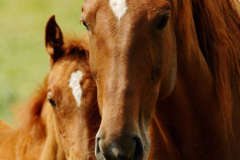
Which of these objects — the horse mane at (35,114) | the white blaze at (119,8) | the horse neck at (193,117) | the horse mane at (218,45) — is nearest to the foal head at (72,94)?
the horse mane at (35,114)

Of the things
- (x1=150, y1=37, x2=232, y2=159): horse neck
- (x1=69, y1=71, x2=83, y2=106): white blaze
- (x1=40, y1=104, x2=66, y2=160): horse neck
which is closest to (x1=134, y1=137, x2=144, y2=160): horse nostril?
(x1=150, y1=37, x2=232, y2=159): horse neck

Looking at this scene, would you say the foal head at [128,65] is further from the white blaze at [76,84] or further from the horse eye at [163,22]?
the white blaze at [76,84]

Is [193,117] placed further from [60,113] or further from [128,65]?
[60,113]

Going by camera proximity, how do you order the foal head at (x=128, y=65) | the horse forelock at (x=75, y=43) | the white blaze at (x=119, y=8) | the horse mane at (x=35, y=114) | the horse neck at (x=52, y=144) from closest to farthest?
1. the foal head at (x=128, y=65)
2. the white blaze at (x=119, y=8)
3. the horse forelock at (x=75, y=43)
4. the horse neck at (x=52, y=144)
5. the horse mane at (x=35, y=114)

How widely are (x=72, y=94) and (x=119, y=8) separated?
184 cm

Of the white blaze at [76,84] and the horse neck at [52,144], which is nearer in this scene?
the white blaze at [76,84]

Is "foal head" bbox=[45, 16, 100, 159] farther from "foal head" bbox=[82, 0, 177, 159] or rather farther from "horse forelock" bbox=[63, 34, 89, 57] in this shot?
"foal head" bbox=[82, 0, 177, 159]

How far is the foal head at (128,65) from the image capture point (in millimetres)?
2955

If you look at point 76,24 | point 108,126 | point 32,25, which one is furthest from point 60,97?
point 32,25

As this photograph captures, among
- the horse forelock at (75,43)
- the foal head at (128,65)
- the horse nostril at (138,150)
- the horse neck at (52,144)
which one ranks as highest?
the foal head at (128,65)

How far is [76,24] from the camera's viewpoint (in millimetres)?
14789

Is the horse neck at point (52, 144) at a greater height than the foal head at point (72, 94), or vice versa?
the foal head at point (72, 94)

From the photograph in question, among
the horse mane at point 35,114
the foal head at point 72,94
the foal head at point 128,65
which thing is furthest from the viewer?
the horse mane at point 35,114

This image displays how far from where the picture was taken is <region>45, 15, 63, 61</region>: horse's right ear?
527cm
